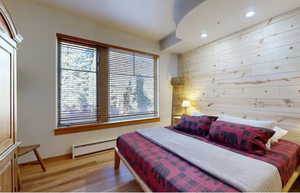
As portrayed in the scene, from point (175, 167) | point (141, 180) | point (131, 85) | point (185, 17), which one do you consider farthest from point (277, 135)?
point (131, 85)

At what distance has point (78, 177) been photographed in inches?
76.2

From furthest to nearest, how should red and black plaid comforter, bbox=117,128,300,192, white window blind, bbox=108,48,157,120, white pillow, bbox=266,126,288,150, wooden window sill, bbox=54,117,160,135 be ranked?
white window blind, bbox=108,48,157,120, wooden window sill, bbox=54,117,160,135, white pillow, bbox=266,126,288,150, red and black plaid comforter, bbox=117,128,300,192

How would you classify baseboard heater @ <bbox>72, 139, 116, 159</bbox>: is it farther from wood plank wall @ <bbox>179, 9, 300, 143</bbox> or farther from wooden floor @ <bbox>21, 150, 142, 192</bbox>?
wood plank wall @ <bbox>179, 9, 300, 143</bbox>

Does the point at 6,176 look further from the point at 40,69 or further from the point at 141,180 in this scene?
the point at 40,69

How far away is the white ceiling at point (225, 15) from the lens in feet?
5.69

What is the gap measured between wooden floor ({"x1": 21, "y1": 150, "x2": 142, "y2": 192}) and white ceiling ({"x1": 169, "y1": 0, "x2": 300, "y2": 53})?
2523mm

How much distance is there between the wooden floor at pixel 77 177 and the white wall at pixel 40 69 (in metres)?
0.29

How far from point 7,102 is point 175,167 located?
161 centimetres

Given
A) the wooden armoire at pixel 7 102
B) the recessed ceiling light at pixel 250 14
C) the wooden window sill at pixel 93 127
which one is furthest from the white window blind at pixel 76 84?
the recessed ceiling light at pixel 250 14

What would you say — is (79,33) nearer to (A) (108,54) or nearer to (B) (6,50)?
(A) (108,54)

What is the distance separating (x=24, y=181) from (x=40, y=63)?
5.84 feet

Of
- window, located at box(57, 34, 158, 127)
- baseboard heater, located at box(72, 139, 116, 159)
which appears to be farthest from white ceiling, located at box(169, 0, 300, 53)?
baseboard heater, located at box(72, 139, 116, 159)

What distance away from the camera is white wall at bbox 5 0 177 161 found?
213 centimetres

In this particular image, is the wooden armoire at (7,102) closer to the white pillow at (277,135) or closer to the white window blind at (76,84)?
the white window blind at (76,84)
